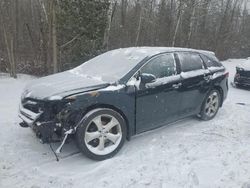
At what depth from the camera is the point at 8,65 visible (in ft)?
33.3

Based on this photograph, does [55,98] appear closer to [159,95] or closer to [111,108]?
[111,108]

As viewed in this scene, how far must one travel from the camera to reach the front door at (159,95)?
4.58 meters

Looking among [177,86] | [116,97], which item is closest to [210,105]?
[177,86]

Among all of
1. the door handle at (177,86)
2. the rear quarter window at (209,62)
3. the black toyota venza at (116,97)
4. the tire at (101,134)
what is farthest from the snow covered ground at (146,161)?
the rear quarter window at (209,62)

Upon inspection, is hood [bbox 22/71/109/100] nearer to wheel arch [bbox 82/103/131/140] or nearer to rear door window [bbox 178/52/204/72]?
wheel arch [bbox 82/103/131/140]

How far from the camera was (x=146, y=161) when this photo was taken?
421 cm

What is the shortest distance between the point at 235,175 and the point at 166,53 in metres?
2.38

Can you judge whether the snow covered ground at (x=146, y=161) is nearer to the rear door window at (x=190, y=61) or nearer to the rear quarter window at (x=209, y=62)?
the rear door window at (x=190, y=61)

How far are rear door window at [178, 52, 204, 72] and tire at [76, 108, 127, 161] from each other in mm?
1859

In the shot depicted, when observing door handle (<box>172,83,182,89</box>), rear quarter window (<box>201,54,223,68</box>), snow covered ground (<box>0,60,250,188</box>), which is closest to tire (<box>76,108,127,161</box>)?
snow covered ground (<box>0,60,250,188</box>)

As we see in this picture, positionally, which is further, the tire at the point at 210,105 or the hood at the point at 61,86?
the tire at the point at 210,105

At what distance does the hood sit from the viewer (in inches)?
157

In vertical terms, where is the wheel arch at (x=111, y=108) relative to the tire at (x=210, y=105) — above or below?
above

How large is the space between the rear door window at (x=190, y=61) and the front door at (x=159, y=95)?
0.88 feet
